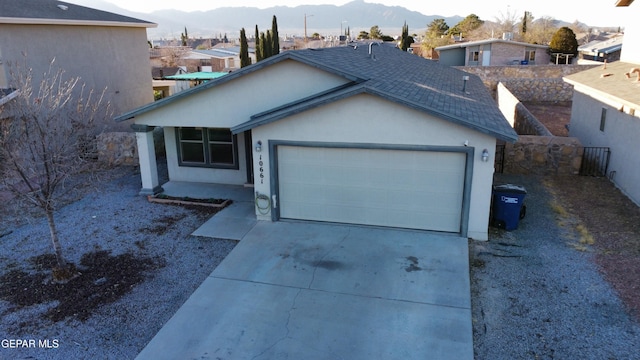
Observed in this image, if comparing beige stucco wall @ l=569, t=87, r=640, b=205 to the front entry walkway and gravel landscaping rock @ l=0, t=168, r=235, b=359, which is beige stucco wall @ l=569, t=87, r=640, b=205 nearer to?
the front entry walkway

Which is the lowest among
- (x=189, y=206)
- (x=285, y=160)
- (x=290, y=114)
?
(x=189, y=206)

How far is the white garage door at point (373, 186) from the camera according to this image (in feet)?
34.9

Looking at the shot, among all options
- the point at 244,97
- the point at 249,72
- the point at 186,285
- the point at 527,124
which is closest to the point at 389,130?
the point at 249,72

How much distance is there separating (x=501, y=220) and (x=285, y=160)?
547 centimetres

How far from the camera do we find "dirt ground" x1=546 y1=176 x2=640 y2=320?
8.73 m

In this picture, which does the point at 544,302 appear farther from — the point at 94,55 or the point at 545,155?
the point at 94,55

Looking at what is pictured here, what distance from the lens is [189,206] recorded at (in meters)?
13.3

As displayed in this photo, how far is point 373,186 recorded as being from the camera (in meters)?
11.1

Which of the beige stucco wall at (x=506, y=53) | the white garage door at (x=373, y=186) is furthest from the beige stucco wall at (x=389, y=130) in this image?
the beige stucco wall at (x=506, y=53)

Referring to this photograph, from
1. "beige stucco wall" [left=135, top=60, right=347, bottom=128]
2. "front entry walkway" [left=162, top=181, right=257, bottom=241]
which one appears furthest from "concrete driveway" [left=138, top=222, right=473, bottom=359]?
"beige stucco wall" [left=135, top=60, right=347, bottom=128]

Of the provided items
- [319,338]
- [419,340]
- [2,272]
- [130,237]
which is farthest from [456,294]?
[2,272]

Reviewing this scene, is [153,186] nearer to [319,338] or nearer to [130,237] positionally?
[130,237]

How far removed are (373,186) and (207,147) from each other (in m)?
6.34

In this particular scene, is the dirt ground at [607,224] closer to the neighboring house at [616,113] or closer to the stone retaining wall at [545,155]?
the stone retaining wall at [545,155]
